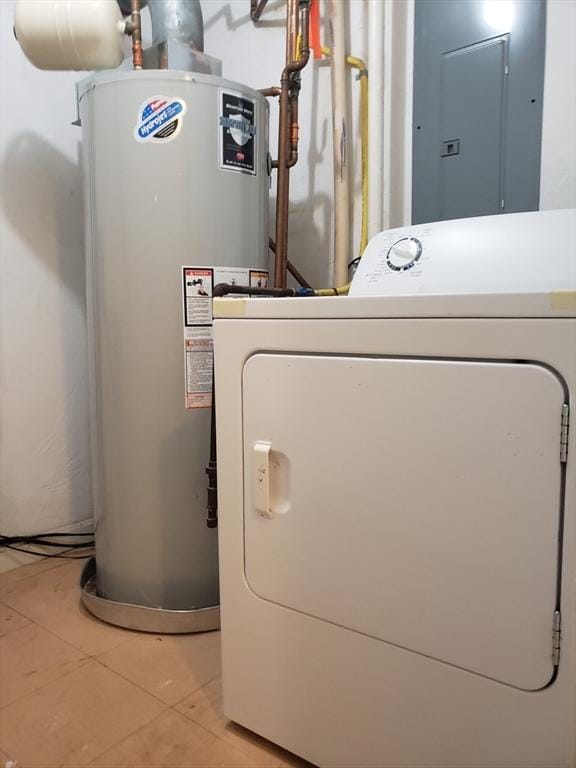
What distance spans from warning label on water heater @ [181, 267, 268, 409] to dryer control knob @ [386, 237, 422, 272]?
0.44 m

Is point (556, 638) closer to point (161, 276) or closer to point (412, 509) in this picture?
point (412, 509)

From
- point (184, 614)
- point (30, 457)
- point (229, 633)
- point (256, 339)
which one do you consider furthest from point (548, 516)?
point (30, 457)

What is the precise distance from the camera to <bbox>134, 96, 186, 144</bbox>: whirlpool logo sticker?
1325mm

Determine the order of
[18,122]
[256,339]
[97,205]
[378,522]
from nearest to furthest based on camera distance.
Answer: [378,522]
[256,339]
[97,205]
[18,122]

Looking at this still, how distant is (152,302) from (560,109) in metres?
1.10

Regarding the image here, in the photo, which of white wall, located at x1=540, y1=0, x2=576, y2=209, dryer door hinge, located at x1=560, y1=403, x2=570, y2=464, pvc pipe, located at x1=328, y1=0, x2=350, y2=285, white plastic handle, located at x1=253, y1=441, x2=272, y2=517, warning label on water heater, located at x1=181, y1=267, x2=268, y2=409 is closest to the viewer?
dryer door hinge, located at x1=560, y1=403, x2=570, y2=464

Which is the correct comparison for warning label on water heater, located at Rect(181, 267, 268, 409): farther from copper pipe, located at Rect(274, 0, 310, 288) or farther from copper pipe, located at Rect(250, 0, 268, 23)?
copper pipe, located at Rect(250, 0, 268, 23)

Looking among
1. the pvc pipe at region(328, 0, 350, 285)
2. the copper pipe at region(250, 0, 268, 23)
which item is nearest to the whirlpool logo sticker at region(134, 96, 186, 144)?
the pvc pipe at region(328, 0, 350, 285)

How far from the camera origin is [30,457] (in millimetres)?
1839

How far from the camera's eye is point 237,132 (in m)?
1.39

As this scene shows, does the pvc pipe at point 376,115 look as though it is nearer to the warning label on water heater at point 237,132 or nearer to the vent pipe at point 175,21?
the warning label on water heater at point 237,132

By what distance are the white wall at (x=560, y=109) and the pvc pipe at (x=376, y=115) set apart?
43cm

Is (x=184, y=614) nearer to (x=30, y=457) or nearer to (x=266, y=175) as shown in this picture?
(x=30, y=457)

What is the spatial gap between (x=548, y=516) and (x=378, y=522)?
0.83ft
